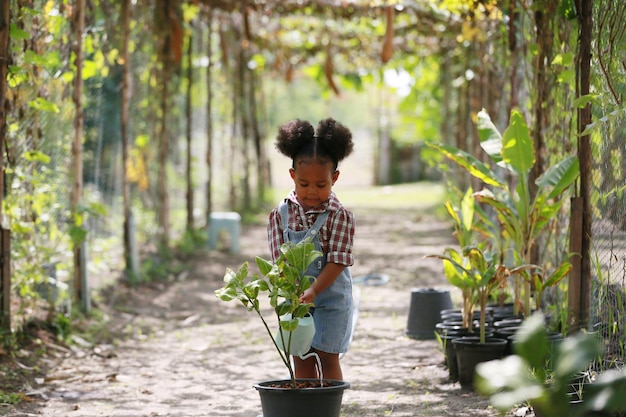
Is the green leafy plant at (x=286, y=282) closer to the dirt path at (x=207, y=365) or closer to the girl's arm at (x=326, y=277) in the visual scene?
the girl's arm at (x=326, y=277)

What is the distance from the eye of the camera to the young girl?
4.39m

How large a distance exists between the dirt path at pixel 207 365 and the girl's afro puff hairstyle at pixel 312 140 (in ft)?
4.79

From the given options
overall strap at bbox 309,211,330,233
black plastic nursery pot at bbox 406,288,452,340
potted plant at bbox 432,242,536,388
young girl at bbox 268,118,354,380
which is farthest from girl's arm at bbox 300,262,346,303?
black plastic nursery pot at bbox 406,288,452,340

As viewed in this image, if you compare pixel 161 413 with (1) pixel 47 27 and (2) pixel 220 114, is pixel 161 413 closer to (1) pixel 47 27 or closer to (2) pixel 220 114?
(1) pixel 47 27

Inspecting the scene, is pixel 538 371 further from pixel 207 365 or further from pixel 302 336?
pixel 207 365

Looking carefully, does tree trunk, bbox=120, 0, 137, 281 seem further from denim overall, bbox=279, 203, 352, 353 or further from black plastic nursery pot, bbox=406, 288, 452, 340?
denim overall, bbox=279, 203, 352, 353

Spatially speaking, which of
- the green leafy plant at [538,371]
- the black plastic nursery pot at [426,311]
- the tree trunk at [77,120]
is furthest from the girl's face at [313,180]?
the tree trunk at [77,120]

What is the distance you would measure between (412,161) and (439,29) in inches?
750

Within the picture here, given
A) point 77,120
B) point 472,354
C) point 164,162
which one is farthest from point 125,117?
point 472,354

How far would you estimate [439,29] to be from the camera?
1578 centimetres

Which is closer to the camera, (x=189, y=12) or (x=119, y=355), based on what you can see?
(x=119, y=355)

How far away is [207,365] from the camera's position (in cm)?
666

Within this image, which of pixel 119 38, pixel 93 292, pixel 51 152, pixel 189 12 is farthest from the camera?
pixel 189 12

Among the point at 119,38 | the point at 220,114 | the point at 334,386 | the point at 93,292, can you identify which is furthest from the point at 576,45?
the point at 220,114
